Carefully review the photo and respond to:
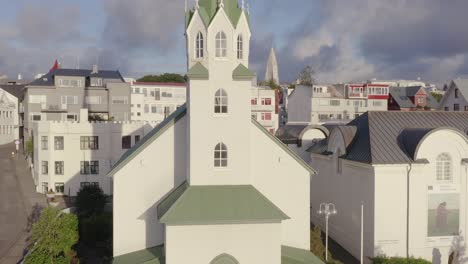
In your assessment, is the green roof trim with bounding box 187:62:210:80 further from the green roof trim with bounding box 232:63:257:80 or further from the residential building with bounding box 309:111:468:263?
the residential building with bounding box 309:111:468:263

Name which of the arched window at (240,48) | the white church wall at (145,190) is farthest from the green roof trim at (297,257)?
the arched window at (240,48)

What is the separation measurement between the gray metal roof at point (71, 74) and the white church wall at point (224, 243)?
4609cm

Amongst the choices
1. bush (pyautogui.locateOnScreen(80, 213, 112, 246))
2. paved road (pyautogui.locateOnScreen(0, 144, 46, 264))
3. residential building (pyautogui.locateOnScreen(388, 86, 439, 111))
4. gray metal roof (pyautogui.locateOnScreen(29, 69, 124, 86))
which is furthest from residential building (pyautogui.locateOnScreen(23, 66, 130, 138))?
residential building (pyautogui.locateOnScreen(388, 86, 439, 111))

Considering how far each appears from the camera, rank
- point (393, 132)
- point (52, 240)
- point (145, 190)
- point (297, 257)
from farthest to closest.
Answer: point (393, 132) < point (52, 240) < point (145, 190) < point (297, 257)

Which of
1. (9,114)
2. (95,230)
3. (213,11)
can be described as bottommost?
(95,230)

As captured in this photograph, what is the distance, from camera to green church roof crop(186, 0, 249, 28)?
811 inches

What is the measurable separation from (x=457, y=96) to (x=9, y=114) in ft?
236

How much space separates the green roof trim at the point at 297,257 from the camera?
20.8 m

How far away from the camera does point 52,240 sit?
24891 millimetres

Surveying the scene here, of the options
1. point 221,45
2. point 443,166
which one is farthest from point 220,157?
point 443,166

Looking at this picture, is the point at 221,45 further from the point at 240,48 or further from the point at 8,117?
the point at 8,117

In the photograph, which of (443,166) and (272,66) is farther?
(272,66)

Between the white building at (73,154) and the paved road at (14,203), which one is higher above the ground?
the white building at (73,154)

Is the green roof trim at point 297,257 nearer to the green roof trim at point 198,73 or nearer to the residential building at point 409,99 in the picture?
the green roof trim at point 198,73
